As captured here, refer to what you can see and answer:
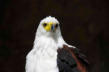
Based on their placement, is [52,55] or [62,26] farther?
[62,26]

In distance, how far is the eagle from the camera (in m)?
1.92

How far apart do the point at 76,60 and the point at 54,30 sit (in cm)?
21

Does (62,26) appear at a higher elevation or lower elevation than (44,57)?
higher

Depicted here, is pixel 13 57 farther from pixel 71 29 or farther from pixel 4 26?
pixel 71 29

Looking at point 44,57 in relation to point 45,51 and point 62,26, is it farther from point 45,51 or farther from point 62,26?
point 62,26

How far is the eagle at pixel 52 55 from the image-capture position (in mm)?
1921

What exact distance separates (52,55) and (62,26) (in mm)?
1142

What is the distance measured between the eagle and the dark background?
3.41 ft

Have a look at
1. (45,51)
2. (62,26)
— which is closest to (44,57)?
(45,51)

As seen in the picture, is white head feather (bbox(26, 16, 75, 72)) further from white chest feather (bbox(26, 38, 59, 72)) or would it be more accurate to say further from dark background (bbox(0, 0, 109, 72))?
dark background (bbox(0, 0, 109, 72))

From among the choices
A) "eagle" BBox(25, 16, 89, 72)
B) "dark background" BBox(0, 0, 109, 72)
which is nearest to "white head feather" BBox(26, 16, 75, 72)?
"eagle" BBox(25, 16, 89, 72)

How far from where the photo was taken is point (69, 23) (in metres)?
3.06

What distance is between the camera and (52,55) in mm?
1945

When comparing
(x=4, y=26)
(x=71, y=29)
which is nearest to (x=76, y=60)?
(x=71, y=29)
